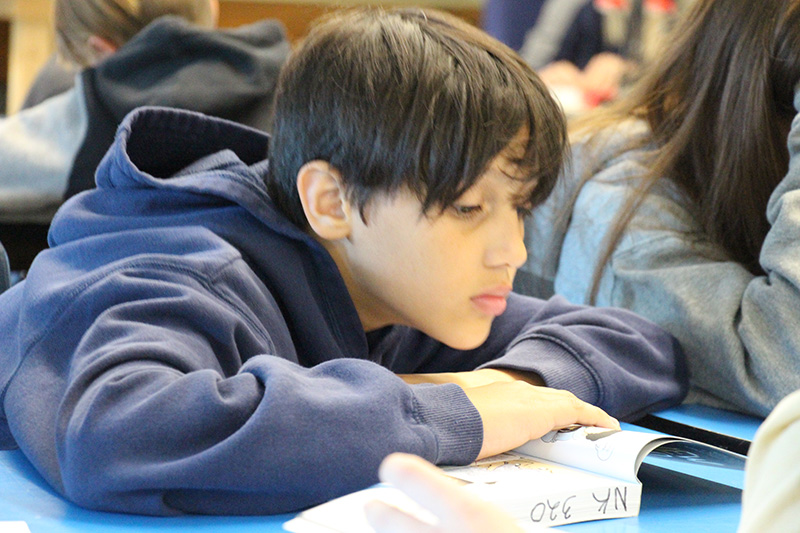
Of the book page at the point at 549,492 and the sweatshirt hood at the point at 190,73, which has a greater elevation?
the book page at the point at 549,492

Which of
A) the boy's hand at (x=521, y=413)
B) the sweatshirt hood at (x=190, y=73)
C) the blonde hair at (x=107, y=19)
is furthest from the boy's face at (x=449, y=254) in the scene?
the blonde hair at (x=107, y=19)

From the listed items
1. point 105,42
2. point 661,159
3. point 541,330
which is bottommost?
point 105,42

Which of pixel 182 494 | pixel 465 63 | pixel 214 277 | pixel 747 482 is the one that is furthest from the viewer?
pixel 465 63

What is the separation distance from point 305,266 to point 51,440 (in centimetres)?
30

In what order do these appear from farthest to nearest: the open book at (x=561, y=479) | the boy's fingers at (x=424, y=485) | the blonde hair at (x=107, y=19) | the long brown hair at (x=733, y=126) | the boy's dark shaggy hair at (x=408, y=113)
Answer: the blonde hair at (x=107, y=19) < the long brown hair at (x=733, y=126) < the boy's dark shaggy hair at (x=408, y=113) < the open book at (x=561, y=479) < the boy's fingers at (x=424, y=485)

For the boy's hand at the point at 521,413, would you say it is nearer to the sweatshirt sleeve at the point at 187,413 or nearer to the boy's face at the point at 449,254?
the sweatshirt sleeve at the point at 187,413

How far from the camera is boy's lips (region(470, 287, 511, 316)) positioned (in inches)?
35.3

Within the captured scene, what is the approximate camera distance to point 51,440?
0.65 metres

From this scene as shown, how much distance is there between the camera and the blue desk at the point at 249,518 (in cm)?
58

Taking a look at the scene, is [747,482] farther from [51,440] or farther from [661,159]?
[661,159]

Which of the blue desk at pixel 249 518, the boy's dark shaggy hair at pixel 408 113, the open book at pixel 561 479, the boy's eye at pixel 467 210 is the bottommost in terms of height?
the blue desk at pixel 249 518

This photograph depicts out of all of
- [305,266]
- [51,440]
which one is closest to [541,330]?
[305,266]

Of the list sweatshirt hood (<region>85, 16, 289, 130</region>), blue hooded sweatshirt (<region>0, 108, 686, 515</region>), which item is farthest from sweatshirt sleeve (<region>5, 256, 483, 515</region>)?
sweatshirt hood (<region>85, 16, 289, 130</region>)

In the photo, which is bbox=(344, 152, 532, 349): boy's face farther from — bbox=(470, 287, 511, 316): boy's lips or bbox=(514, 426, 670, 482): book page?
bbox=(514, 426, 670, 482): book page
